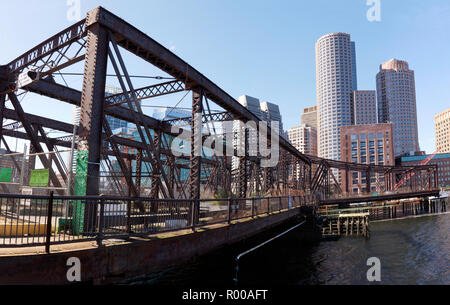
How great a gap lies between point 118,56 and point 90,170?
548 centimetres

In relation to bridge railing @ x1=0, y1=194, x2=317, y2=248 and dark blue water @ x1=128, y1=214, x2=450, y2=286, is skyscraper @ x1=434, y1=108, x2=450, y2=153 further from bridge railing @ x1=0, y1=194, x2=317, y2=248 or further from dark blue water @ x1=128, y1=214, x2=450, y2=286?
bridge railing @ x1=0, y1=194, x2=317, y2=248

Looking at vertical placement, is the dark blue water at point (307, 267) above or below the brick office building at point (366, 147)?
below

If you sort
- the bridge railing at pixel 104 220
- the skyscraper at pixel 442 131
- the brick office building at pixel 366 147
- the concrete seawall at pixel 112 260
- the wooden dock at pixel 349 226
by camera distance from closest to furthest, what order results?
the concrete seawall at pixel 112 260 → the bridge railing at pixel 104 220 → the wooden dock at pixel 349 226 → the brick office building at pixel 366 147 → the skyscraper at pixel 442 131

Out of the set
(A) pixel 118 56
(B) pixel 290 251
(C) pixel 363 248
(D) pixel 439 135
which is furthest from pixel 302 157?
(D) pixel 439 135

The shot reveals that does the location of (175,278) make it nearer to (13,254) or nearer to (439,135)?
(13,254)

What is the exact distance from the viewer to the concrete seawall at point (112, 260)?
5411mm

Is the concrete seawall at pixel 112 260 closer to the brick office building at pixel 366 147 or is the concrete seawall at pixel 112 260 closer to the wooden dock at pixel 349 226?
the wooden dock at pixel 349 226

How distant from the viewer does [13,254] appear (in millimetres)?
5488

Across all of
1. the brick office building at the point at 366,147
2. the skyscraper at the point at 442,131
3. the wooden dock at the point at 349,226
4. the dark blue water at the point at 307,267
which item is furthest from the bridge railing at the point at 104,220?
the skyscraper at the point at 442,131

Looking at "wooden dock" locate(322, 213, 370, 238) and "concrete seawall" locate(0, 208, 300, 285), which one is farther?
"wooden dock" locate(322, 213, 370, 238)

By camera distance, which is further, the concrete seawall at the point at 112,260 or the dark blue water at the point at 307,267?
the dark blue water at the point at 307,267

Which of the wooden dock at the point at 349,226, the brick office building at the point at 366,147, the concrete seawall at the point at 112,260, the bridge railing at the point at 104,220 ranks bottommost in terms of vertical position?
the wooden dock at the point at 349,226

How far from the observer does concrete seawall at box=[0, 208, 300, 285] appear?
541 cm

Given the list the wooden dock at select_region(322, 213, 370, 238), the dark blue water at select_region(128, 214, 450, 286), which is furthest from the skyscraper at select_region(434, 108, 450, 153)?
the dark blue water at select_region(128, 214, 450, 286)
